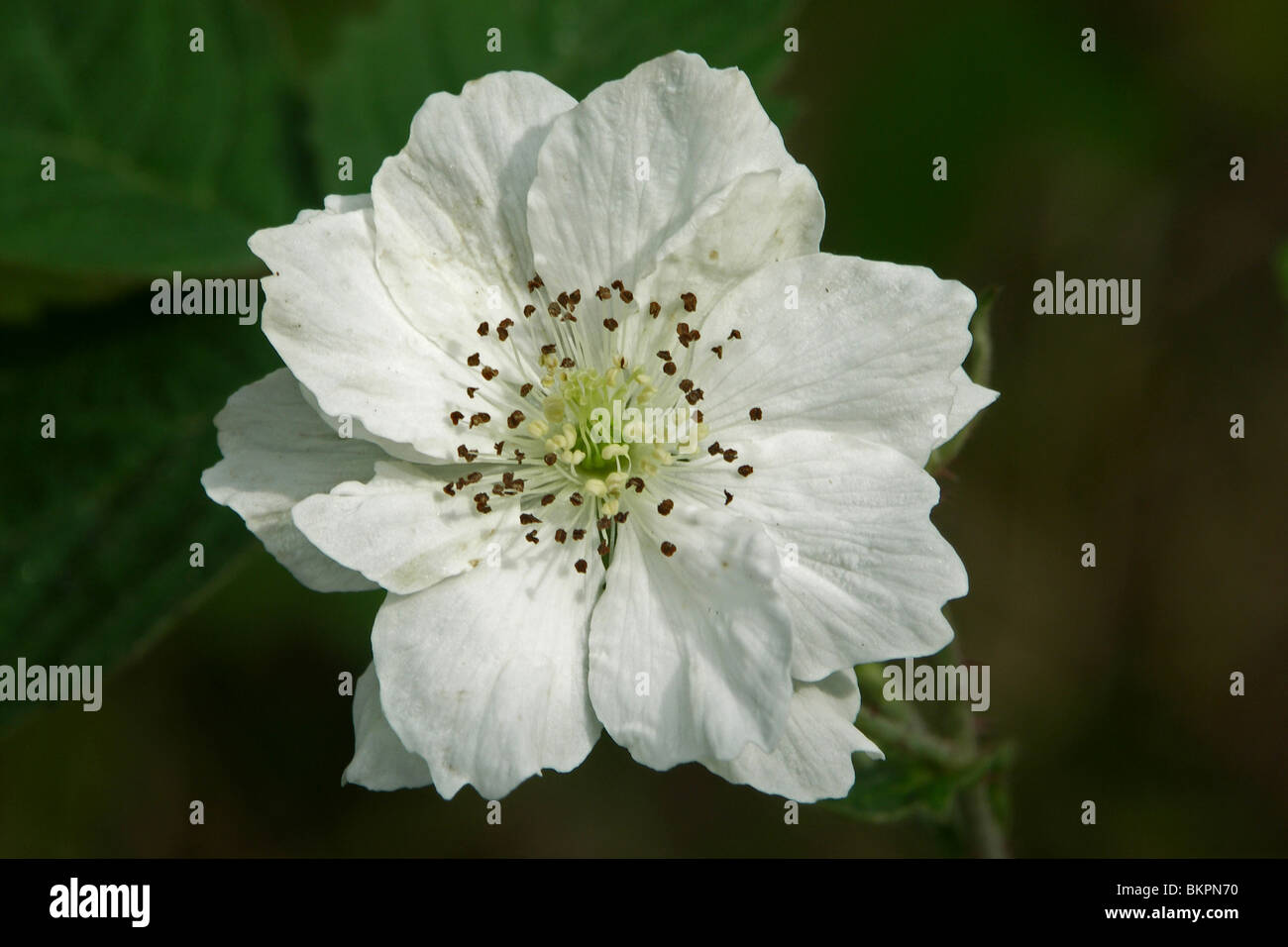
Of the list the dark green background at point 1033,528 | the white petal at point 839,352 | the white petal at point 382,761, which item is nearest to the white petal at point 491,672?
the white petal at point 382,761

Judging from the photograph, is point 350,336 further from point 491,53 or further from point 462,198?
point 491,53

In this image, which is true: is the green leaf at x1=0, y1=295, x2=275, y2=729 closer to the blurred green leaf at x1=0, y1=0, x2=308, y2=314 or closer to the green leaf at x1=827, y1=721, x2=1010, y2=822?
the blurred green leaf at x1=0, y1=0, x2=308, y2=314

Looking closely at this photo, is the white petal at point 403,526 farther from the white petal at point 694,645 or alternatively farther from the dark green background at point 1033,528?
the dark green background at point 1033,528

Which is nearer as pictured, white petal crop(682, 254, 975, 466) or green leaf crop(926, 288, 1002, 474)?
white petal crop(682, 254, 975, 466)

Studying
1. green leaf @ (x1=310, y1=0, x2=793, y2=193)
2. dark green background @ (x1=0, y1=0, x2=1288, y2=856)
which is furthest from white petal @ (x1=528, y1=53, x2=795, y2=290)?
dark green background @ (x1=0, y1=0, x2=1288, y2=856)

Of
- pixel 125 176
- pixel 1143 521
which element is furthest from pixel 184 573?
pixel 1143 521

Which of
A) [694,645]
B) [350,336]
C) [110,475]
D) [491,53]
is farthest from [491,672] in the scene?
[491,53]
